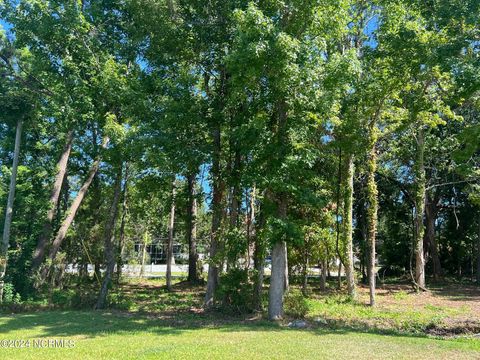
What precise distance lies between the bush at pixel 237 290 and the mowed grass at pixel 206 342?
1.45 m

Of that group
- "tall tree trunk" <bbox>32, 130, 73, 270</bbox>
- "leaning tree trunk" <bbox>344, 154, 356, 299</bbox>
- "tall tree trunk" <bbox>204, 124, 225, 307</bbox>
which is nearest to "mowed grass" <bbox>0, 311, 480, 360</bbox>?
"tall tree trunk" <bbox>204, 124, 225, 307</bbox>

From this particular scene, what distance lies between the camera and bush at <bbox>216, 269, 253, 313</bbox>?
572 inches

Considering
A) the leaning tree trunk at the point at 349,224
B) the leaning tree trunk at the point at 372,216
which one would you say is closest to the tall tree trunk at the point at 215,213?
the leaning tree trunk at the point at 349,224

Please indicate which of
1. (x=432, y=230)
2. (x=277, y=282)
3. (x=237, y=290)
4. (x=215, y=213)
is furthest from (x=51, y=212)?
(x=432, y=230)

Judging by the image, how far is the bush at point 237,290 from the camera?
14531mm

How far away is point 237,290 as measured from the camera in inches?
573

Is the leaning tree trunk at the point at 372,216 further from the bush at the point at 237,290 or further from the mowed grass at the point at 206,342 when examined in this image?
the mowed grass at the point at 206,342

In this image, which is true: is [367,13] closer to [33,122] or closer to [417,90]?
[417,90]

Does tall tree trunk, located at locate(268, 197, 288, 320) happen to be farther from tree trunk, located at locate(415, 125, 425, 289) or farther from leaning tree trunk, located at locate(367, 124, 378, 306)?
tree trunk, located at locate(415, 125, 425, 289)

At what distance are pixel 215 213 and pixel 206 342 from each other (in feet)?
23.2

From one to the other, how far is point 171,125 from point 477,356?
413 inches

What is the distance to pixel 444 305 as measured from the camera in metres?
17.7

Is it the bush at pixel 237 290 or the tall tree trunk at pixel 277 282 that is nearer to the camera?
the tall tree trunk at pixel 277 282

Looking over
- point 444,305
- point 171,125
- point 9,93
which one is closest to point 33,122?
point 9,93
